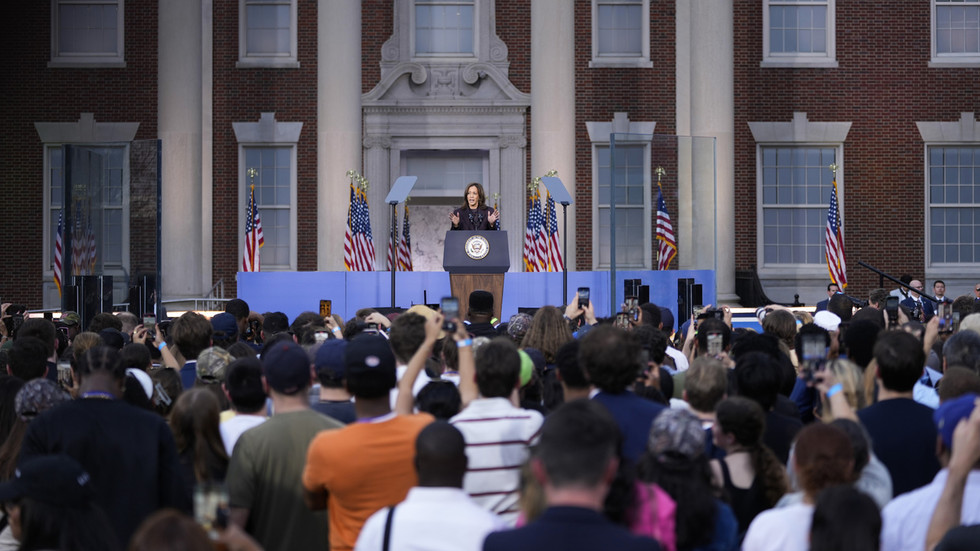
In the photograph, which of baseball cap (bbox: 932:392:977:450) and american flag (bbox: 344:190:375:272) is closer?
baseball cap (bbox: 932:392:977:450)

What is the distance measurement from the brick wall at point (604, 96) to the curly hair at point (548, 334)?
16.8m

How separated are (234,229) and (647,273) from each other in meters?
11.0

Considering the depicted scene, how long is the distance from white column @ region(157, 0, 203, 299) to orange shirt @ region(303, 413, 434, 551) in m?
18.5

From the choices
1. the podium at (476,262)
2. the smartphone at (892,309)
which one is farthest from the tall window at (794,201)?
the smartphone at (892,309)

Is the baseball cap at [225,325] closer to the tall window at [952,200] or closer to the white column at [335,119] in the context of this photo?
the white column at [335,119]

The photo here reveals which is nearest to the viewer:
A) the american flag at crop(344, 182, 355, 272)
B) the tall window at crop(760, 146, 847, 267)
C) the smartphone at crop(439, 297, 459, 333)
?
the smartphone at crop(439, 297, 459, 333)

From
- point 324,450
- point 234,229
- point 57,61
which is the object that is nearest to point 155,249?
point 234,229

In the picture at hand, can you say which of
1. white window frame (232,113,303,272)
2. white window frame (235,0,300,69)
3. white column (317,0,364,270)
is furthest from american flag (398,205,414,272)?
white window frame (235,0,300,69)

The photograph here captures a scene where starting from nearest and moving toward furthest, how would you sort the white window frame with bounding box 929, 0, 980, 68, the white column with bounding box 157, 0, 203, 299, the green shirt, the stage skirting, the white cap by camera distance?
the green shirt, the white cap, the stage skirting, the white column with bounding box 157, 0, 203, 299, the white window frame with bounding box 929, 0, 980, 68

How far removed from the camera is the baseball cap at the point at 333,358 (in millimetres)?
5230

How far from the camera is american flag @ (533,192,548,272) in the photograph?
1989cm

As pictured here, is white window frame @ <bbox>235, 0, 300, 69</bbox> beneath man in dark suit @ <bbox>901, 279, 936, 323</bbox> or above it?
above

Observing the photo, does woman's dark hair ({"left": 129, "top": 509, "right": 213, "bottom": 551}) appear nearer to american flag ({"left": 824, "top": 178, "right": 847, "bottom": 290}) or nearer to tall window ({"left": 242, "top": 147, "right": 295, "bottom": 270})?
american flag ({"left": 824, "top": 178, "right": 847, "bottom": 290})

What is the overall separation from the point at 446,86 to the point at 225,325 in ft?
52.1
